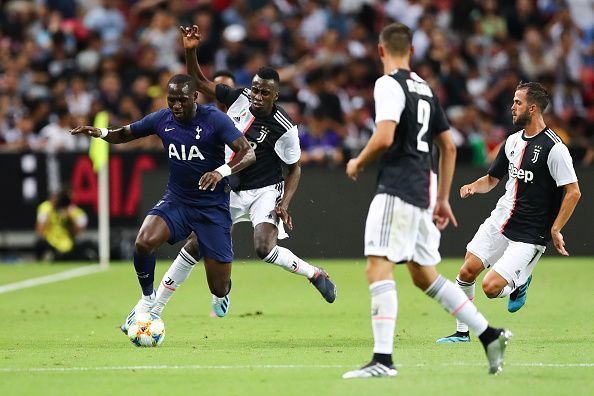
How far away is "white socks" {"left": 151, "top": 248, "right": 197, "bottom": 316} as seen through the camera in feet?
35.8

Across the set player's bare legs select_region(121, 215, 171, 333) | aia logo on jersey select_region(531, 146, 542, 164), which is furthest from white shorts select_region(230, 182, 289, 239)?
aia logo on jersey select_region(531, 146, 542, 164)

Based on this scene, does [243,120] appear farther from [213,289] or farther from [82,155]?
[82,155]

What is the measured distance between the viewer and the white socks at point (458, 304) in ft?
26.6

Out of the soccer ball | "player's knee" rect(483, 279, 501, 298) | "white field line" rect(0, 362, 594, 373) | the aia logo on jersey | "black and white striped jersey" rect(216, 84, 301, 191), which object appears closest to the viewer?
"white field line" rect(0, 362, 594, 373)

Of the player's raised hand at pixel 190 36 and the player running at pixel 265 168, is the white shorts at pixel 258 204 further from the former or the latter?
the player's raised hand at pixel 190 36

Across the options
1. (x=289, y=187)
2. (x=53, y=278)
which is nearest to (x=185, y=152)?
(x=289, y=187)

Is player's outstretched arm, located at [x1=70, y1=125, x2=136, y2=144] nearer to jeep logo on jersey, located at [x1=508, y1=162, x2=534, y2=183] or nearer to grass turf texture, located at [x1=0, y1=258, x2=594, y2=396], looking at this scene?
grass turf texture, located at [x1=0, y1=258, x2=594, y2=396]

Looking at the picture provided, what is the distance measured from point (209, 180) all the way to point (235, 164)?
460 mm

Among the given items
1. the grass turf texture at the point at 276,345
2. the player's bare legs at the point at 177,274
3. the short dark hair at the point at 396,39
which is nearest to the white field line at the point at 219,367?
the grass turf texture at the point at 276,345

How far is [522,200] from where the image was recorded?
35.1 feet

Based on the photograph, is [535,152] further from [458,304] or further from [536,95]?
[458,304]

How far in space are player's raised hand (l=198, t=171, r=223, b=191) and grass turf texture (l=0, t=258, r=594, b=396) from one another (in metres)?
1.37

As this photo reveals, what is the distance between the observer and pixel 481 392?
7.33 meters

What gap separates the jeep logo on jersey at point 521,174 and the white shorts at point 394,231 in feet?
8.99
